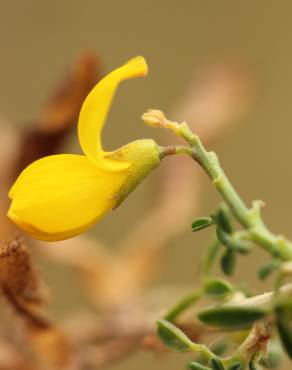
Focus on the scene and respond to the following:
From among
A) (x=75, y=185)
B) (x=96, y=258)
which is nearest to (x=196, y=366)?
(x=75, y=185)

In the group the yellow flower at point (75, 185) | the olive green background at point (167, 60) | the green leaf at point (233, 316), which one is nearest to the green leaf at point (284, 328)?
the green leaf at point (233, 316)

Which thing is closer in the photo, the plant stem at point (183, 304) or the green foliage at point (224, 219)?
the green foliage at point (224, 219)

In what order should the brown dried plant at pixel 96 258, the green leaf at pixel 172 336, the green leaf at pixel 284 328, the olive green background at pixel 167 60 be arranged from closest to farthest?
the green leaf at pixel 284 328 < the green leaf at pixel 172 336 < the brown dried plant at pixel 96 258 < the olive green background at pixel 167 60

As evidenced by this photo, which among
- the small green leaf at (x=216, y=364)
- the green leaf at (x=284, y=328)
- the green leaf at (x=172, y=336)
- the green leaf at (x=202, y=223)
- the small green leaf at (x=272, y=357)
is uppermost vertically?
the green leaf at (x=202, y=223)

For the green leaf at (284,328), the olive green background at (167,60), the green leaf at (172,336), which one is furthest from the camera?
the olive green background at (167,60)

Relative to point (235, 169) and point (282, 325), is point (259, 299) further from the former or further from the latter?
point (235, 169)

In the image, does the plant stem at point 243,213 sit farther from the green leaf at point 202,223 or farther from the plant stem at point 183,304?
the plant stem at point 183,304

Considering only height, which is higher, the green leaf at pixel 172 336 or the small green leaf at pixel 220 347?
the green leaf at pixel 172 336
